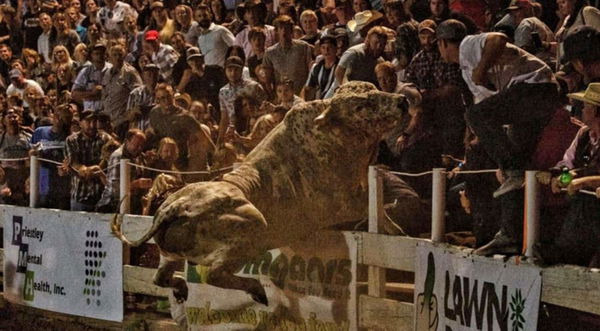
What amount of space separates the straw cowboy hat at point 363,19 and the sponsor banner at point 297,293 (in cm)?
351

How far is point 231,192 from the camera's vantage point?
33.3ft

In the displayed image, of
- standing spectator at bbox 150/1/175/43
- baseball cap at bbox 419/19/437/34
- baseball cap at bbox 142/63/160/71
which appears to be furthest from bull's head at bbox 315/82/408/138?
standing spectator at bbox 150/1/175/43

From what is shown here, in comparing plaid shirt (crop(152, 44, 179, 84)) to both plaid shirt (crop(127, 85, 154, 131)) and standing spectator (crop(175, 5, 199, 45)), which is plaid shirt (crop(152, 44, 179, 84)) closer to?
standing spectator (crop(175, 5, 199, 45))

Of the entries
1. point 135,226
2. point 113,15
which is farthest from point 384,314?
point 113,15

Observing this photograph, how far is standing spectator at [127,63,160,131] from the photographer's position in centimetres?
1490

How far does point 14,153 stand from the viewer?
15.7 meters

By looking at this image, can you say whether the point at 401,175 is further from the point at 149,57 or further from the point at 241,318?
the point at 149,57

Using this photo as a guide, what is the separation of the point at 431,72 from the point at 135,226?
3084mm

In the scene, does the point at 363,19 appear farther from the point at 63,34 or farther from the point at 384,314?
the point at 63,34

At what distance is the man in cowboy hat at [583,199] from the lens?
7.44 meters

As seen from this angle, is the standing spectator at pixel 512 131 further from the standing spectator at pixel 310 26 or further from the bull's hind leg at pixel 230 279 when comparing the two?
the standing spectator at pixel 310 26

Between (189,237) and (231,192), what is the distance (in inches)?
17.9

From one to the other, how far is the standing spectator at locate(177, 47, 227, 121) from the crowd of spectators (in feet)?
0.06

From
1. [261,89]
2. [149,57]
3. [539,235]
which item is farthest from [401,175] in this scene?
[149,57]
